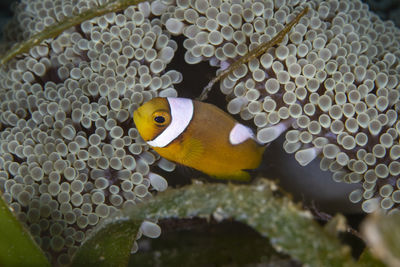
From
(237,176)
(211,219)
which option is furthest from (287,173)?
(211,219)

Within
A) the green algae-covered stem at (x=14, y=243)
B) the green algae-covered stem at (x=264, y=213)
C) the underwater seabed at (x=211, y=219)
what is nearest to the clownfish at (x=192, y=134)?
the underwater seabed at (x=211, y=219)

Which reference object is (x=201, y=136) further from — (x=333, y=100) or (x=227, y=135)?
(x=333, y=100)

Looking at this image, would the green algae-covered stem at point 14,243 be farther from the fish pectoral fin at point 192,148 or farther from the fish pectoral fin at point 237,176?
the fish pectoral fin at point 237,176

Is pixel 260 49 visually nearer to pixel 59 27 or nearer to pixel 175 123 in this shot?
pixel 175 123

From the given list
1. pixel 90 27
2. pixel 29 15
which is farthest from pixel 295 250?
pixel 29 15

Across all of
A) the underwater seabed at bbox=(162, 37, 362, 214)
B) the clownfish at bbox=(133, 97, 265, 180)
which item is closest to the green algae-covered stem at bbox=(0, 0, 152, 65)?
the underwater seabed at bbox=(162, 37, 362, 214)

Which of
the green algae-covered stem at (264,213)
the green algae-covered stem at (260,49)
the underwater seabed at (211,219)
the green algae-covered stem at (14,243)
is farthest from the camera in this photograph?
the underwater seabed at (211,219)
